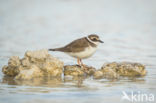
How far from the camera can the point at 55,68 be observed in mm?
10500

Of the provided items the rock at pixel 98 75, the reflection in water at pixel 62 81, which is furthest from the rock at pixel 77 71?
the rock at pixel 98 75

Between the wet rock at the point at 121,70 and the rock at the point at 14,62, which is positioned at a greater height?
the rock at the point at 14,62

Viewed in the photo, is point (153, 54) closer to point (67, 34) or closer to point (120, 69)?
point (120, 69)

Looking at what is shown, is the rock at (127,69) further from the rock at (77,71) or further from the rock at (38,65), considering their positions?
the rock at (38,65)

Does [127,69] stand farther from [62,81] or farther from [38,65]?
[38,65]

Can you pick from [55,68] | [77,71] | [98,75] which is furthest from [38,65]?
[98,75]

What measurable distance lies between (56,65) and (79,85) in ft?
5.53

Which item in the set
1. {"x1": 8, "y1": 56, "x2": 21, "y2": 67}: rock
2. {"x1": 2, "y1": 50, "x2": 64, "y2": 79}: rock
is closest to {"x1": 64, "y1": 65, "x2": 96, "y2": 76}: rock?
{"x1": 2, "y1": 50, "x2": 64, "y2": 79}: rock

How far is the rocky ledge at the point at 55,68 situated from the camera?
10.3 metres

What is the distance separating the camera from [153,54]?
14.3m

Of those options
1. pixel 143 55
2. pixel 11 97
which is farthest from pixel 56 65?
pixel 143 55

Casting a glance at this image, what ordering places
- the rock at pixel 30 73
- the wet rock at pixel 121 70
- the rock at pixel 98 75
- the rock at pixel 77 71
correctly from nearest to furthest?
the rock at pixel 30 73
the rock at pixel 98 75
the wet rock at pixel 121 70
the rock at pixel 77 71

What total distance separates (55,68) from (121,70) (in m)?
1.79

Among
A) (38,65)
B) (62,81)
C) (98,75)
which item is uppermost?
(38,65)
